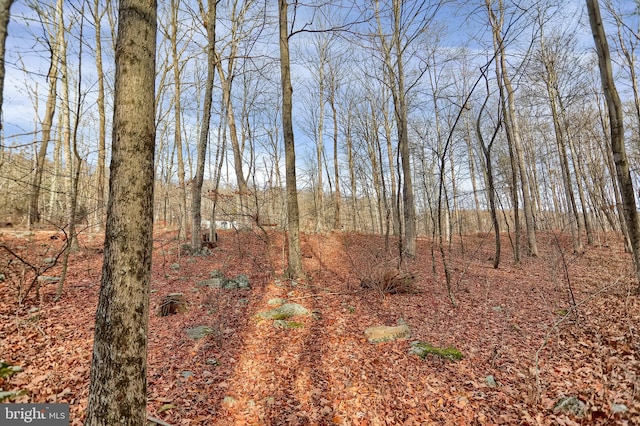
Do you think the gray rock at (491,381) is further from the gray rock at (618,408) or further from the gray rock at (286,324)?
the gray rock at (286,324)

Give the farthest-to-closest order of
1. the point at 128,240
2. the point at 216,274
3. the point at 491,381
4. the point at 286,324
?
the point at 216,274 < the point at 286,324 < the point at 491,381 < the point at 128,240

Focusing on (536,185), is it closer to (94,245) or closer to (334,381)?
(334,381)

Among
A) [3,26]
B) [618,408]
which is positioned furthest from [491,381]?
[3,26]

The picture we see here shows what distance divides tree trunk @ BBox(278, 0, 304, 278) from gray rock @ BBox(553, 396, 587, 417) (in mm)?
5038

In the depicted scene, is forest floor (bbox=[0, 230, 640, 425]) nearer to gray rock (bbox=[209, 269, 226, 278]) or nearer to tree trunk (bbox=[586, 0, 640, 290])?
gray rock (bbox=[209, 269, 226, 278])

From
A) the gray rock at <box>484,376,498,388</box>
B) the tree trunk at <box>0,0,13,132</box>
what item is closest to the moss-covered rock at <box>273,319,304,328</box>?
the gray rock at <box>484,376,498,388</box>

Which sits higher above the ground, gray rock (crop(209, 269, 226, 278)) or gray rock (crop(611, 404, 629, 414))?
gray rock (crop(209, 269, 226, 278))

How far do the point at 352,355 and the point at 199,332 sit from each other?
2.52m

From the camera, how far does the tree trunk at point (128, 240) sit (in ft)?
5.83

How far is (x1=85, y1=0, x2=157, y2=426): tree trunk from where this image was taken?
1.78 m

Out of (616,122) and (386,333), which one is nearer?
(616,122)

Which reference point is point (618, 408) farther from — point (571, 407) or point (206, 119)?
point (206, 119)

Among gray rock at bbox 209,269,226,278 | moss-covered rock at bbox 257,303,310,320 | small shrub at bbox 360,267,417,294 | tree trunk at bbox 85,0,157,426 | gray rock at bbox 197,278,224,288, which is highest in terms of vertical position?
tree trunk at bbox 85,0,157,426

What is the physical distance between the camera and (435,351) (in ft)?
13.7
